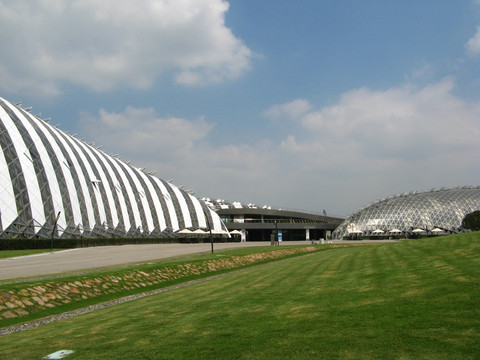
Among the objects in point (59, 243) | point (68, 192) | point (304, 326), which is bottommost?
point (304, 326)

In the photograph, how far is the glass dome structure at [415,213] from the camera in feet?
316

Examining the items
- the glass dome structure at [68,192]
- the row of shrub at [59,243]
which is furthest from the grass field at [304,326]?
the row of shrub at [59,243]

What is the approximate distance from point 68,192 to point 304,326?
5423 cm

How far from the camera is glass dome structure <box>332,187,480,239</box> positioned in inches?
3789

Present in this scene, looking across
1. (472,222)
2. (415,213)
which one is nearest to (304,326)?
(472,222)

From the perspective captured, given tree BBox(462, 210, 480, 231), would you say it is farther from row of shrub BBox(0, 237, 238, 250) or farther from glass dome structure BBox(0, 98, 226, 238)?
row of shrub BBox(0, 237, 238, 250)

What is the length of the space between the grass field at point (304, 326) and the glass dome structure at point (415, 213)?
8669 centimetres

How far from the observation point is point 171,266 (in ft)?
84.5

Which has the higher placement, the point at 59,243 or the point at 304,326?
the point at 59,243

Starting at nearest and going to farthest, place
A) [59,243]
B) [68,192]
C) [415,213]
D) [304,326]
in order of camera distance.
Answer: [304,326]
[59,243]
[68,192]
[415,213]

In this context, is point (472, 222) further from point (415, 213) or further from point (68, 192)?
point (68, 192)

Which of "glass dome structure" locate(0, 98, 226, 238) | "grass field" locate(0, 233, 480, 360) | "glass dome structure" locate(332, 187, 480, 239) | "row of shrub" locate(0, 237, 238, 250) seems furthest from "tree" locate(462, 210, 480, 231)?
Result: "grass field" locate(0, 233, 480, 360)

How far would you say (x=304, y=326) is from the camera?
26.8ft

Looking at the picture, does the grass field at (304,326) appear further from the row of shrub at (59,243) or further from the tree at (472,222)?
the tree at (472,222)
